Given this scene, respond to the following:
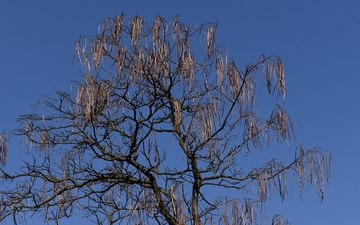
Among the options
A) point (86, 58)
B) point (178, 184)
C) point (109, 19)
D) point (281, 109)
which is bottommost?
point (178, 184)

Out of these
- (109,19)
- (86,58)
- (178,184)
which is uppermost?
(109,19)

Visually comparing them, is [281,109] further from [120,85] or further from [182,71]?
[120,85]

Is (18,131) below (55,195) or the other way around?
the other way around

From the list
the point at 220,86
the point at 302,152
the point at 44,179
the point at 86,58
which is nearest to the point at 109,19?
the point at 86,58

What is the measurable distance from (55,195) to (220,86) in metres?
1.40

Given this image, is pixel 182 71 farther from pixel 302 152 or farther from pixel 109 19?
pixel 302 152

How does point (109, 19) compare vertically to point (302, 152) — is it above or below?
above

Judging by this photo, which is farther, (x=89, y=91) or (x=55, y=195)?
(x=55, y=195)

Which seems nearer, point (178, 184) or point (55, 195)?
point (178, 184)

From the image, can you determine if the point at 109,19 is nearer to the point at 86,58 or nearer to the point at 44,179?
the point at 86,58

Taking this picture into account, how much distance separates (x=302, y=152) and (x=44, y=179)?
1.83 m

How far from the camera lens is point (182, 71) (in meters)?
3.90

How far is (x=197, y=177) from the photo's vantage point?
13.2ft

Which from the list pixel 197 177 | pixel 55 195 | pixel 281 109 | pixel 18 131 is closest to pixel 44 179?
pixel 55 195
